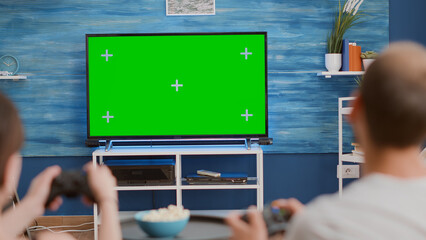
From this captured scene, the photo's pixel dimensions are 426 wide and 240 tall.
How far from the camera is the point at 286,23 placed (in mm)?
4453

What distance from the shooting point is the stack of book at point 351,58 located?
431cm

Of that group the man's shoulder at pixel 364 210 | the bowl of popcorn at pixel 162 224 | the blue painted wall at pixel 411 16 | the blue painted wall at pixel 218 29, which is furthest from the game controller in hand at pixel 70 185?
the blue painted wall at pixel 411 16

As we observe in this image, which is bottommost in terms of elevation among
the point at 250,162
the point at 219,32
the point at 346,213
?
the point at 250,162

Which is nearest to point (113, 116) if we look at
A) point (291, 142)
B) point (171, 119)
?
point (171, 119)

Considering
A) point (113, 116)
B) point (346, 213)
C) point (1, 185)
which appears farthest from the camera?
point (113, 116)

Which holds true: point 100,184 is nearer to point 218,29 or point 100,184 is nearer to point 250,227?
point 250,227

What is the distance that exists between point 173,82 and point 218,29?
0.59 metres

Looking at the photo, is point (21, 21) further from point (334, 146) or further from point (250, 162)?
point (334, 146)

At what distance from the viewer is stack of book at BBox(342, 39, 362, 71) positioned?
170 inches

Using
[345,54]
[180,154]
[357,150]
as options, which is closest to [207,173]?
[180,154]

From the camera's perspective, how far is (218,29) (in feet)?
14.6

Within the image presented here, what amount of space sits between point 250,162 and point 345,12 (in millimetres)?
1429

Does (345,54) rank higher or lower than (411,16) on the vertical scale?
lower

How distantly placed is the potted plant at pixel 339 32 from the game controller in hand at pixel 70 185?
135 inches
